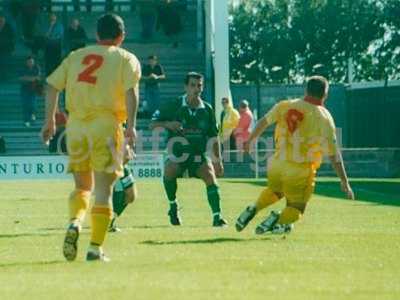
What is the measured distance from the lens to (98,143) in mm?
12641

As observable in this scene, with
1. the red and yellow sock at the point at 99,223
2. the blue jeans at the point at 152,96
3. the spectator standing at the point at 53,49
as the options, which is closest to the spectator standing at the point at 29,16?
the spectator standing at the point at 53,49

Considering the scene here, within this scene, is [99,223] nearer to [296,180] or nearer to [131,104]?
[131,104]

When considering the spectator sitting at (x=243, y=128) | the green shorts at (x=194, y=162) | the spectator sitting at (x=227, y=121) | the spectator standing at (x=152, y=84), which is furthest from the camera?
the spectator sitting at (x=243, y=128)

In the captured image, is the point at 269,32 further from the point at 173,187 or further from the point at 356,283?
the point at 356,283

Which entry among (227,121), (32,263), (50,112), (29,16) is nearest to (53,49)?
(29,16)

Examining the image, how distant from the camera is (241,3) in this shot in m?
96.8

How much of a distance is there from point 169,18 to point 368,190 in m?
11.5

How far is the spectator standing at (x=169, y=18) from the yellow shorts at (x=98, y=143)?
26768mm

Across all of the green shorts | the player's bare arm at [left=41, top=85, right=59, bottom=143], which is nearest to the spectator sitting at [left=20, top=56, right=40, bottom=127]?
the green shorts

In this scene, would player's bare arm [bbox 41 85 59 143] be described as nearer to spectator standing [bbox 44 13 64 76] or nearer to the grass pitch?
the grass pitch

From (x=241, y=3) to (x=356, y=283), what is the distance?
86718mm

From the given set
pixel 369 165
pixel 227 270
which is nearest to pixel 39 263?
pixel 227 270

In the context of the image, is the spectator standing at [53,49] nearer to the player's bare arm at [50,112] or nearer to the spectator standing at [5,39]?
the spectator standing at [5,39]

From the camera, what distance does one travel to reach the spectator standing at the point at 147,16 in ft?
130
